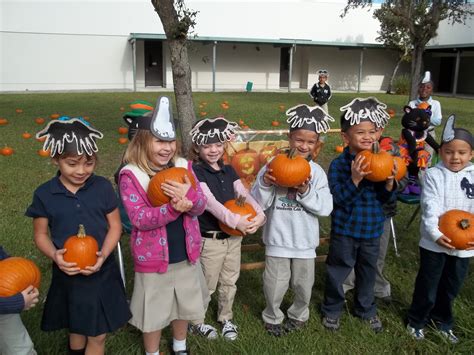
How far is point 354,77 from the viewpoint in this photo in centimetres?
3838

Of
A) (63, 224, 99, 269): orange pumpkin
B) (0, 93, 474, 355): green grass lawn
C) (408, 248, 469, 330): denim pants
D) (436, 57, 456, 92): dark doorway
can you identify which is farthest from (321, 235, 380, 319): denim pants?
(436, 57, 456, 92): dark doorway

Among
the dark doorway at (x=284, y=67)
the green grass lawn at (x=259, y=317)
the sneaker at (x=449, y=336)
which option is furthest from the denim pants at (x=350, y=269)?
the dark doorway at (x=284, y=67)

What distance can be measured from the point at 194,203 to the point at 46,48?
3122 cm

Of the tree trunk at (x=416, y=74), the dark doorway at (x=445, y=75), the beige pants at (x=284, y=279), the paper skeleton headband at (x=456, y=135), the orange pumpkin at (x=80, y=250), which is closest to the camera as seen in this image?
the orange pumpkin at (x=80, y=250)

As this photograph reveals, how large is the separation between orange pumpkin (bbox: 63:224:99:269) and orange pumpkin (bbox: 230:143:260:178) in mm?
2662

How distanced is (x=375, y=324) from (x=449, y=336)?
0.59 metres

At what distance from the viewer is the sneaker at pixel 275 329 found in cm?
378

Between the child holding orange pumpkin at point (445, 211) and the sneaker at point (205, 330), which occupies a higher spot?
the child holding orange pumpkin at point (445, 211)

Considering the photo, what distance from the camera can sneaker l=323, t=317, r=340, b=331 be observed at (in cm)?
390

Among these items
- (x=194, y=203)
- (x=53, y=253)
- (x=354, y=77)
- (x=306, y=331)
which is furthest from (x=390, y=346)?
(x=354, y=77)

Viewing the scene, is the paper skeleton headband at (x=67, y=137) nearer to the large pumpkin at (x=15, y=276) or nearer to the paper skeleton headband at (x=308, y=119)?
the large pumpkin at (x=15, y=276)

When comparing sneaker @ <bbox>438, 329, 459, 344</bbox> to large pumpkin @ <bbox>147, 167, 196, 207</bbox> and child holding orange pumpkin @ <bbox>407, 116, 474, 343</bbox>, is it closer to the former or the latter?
child holding orange pumpkin @ <bbox>407, 116, 474, 343</bbox>

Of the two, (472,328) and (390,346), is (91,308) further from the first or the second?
(472,328)

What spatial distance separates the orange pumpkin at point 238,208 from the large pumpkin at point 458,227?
1.48m
